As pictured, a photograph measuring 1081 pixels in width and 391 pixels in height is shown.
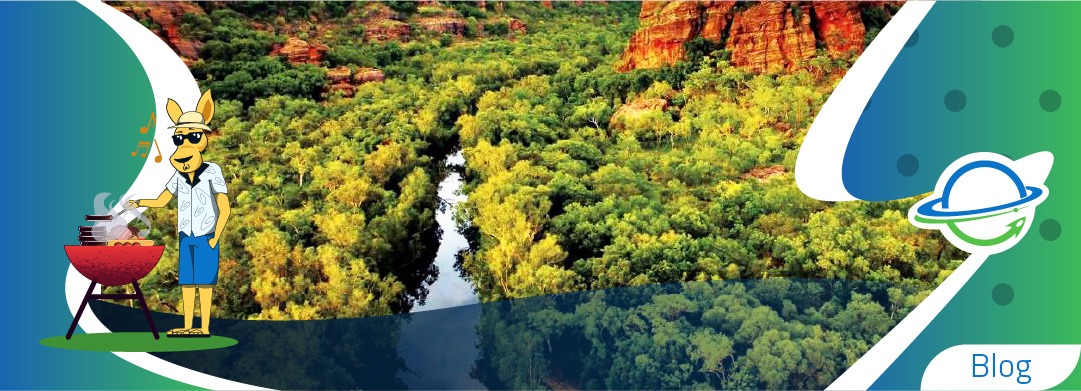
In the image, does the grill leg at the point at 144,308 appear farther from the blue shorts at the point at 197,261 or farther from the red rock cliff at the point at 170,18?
the red rock cliff at the point at 170,18

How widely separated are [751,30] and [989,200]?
17.8ft

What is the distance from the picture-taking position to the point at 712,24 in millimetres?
15836

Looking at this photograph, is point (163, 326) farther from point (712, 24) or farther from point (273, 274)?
point (712, 24)

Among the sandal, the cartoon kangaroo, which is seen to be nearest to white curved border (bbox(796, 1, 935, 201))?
the cartoon kangaroo

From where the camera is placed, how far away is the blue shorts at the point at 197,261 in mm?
9516

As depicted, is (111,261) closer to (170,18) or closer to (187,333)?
(187,333)

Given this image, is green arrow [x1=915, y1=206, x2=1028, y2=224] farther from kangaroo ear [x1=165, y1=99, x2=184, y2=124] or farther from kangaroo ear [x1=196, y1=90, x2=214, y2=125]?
kangaroo ear [x1=165, y1=99, x2=184, y2=124]

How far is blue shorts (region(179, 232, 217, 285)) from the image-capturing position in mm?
9516

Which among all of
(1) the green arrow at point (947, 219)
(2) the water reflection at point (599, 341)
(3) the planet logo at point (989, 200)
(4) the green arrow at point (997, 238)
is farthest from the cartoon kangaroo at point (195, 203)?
(4) the green arrow at point (997, 238)

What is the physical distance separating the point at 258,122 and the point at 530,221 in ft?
13.4

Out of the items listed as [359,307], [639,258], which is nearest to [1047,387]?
[639,258]

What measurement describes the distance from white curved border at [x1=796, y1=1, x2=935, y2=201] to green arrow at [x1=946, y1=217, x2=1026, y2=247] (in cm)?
138

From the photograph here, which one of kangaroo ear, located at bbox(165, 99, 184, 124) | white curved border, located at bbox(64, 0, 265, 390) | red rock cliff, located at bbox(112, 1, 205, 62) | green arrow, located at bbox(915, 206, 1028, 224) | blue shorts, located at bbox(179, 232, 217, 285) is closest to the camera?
blue shorts, located at bbox(179, 232, 217, 285)

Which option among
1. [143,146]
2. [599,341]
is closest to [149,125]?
[143,146]
